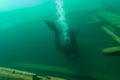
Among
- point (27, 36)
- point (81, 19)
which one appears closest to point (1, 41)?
point (27, 36)

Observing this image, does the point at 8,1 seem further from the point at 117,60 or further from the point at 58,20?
the point at 117,60

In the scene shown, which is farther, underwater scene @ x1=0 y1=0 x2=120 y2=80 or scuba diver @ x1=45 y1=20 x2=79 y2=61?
scuba diver @ x1=45 y1=20 x2=79 y2=61

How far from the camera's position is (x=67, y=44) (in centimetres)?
186

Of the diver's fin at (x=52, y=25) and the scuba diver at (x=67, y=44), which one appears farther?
the diver's fin at (x=52, y=25)

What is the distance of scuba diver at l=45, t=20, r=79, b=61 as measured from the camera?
1785 millimetres

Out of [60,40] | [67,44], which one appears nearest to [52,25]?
[60,40]

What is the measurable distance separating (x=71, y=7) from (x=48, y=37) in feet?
2.14

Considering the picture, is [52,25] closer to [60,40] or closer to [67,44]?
[60,40]

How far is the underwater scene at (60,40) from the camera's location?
164 centimetres

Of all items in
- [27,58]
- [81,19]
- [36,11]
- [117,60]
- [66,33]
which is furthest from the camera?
[36,11]

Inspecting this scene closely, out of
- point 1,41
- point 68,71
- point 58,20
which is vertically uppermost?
point 58,20

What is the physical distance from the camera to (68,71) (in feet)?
5.43

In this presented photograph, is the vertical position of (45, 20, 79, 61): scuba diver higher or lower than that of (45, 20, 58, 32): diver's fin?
lower

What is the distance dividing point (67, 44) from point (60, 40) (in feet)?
0.39
